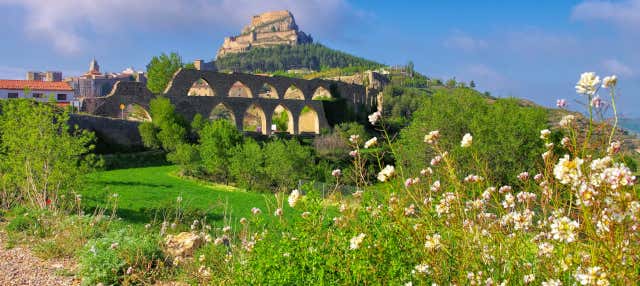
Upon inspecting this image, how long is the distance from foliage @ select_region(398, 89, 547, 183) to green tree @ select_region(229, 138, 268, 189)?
6044 millimetres

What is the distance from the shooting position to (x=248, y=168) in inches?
879

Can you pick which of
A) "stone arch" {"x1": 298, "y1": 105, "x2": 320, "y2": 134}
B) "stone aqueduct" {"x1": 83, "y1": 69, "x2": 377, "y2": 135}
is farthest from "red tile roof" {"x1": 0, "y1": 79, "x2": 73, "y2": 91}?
"stone arch" {"x1": 298, "y1": 105, "x2": 320, "y2": 134}

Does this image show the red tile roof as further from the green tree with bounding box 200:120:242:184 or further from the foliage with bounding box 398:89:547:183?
the foliage with bounding box 398:89:547:183

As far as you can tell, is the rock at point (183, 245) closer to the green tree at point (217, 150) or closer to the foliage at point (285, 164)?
the foliage at point (285, 164)

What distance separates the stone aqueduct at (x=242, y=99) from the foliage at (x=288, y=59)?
196 ft

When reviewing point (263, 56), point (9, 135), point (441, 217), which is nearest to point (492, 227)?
point (441, 217)

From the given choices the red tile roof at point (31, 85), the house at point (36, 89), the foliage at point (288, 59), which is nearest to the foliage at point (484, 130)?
the house at point (36, 89)

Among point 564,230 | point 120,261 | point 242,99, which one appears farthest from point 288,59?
point 564,230

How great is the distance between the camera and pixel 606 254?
196 cm

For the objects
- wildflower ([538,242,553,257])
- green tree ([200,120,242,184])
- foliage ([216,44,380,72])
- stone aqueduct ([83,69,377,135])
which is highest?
foliage ([216,44,380,72])

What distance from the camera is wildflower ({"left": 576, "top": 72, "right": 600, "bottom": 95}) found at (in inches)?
76.5

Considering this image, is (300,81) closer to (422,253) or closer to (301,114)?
(301,114)

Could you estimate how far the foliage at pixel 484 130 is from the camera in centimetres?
1939

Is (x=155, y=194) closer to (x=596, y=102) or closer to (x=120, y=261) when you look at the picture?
(x=120, y=261)
